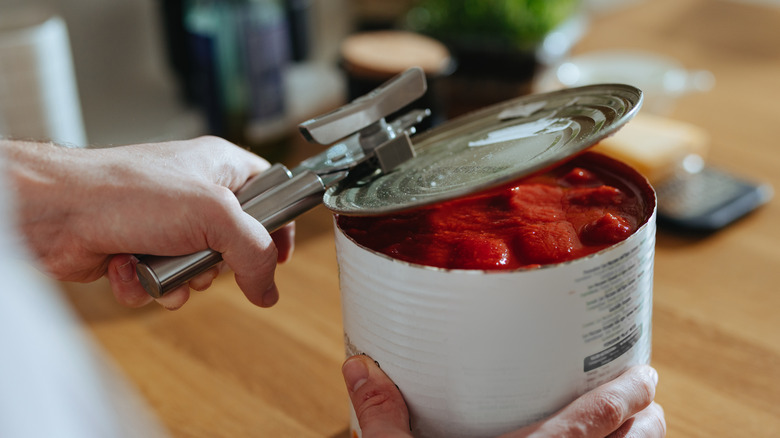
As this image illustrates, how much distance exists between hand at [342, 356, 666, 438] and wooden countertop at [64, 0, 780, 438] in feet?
0.56

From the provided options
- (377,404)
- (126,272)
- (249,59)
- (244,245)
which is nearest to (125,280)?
(126,272)

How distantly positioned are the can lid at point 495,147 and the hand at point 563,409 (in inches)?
4.6

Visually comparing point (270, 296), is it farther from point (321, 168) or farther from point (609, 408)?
point (609, 408)

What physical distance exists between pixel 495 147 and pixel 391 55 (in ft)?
1.75

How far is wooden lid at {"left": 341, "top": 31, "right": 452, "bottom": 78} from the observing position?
979 mm

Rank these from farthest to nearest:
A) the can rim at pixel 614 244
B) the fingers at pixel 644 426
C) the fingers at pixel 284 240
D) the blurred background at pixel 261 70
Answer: the blurred background at pixel 261 70 < the fingers at pixel 284 240 < the fingers at pixel 644 426 < the can rim at pixel 614 244

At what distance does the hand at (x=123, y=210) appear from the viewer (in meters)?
0.50

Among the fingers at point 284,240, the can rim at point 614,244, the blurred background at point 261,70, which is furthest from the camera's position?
the blurred background at point 261,70

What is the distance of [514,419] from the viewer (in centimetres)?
47

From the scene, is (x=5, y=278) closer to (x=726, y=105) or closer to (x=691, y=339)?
(x=691, y=339)

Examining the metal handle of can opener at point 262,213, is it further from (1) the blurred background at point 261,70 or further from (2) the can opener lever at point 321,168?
(1) the blurred background at point 261,70

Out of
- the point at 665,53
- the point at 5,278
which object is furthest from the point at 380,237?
the point at 665,53

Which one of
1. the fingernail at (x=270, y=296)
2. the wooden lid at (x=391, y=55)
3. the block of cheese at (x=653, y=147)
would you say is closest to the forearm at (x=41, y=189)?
the fingernail at (x=270, y=296)

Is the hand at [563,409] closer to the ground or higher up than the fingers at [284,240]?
closer to the ground
